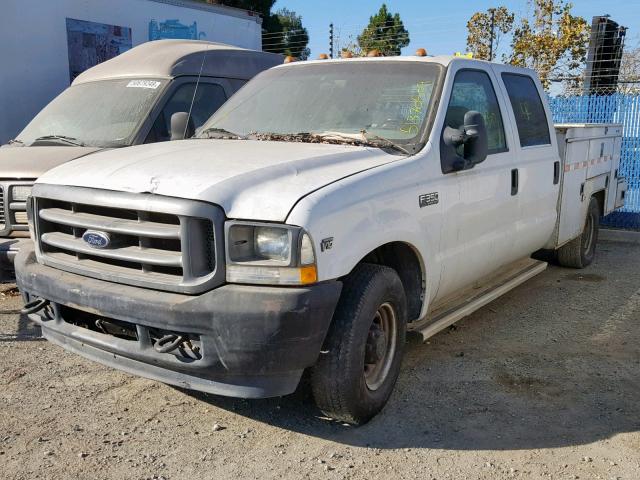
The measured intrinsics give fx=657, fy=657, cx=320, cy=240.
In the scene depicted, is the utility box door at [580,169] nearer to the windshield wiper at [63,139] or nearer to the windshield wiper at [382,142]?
the windshield wiper at [382,142]

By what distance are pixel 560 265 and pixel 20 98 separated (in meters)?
7.64

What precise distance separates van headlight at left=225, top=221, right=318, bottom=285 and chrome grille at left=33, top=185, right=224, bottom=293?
0.21 ft

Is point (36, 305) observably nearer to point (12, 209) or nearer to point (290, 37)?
point (12, 209)

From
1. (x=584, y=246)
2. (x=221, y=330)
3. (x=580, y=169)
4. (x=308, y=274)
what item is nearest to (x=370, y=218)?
(x=308, y=274)

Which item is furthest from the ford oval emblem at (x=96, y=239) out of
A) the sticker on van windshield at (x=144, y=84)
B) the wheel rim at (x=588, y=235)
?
the wheel rim at (x=588, y=235)

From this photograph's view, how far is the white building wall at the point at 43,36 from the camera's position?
30.2ft

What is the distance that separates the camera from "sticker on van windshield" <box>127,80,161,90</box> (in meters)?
6.75

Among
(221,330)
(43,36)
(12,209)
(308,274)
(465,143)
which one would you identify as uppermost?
(43,36)

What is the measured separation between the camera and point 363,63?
4.66 m

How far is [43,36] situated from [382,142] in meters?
7.57

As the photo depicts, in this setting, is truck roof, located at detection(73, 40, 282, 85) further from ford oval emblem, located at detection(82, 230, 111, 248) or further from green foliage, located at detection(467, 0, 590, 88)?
green foliage, located at detection(467, 0, 590, 88)

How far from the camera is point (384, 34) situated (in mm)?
31281

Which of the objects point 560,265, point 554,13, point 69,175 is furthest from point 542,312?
point 554,13

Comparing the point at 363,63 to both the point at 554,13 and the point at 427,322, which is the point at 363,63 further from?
the point at 554,13
